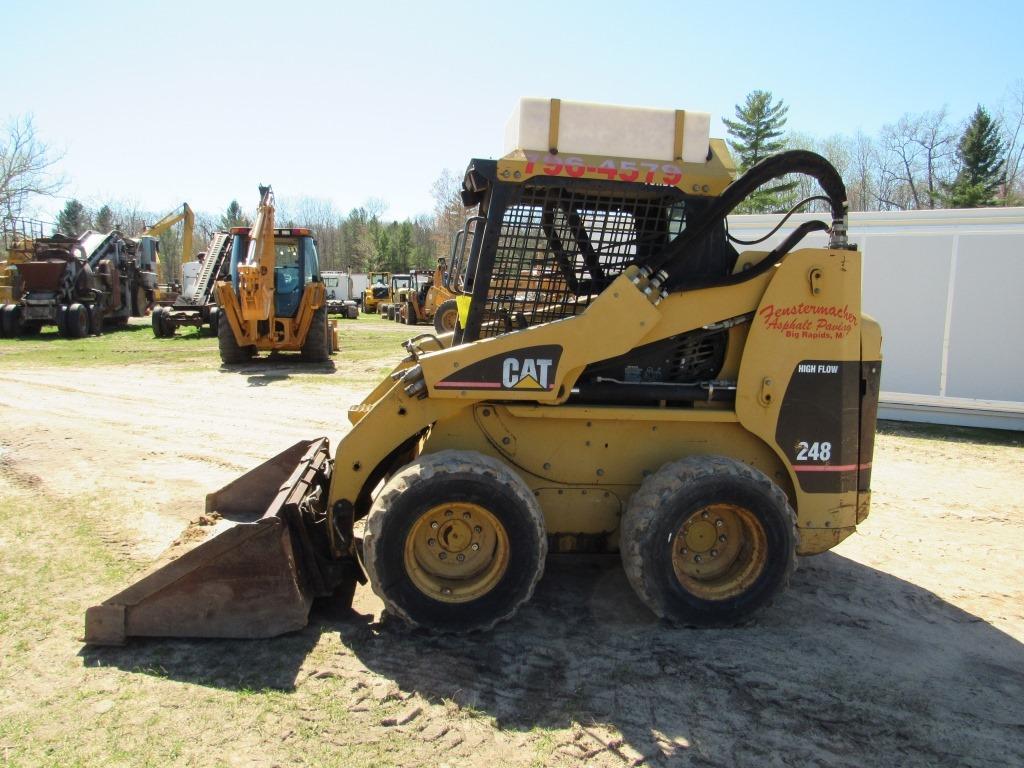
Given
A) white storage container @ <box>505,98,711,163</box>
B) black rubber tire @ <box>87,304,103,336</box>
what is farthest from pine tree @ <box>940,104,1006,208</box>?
white storage container @ <box>505,98,711,163</box>

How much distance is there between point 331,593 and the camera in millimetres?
4090

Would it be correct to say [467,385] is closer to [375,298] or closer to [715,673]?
[715,673]

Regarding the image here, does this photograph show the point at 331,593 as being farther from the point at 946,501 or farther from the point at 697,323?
the point at 946,501

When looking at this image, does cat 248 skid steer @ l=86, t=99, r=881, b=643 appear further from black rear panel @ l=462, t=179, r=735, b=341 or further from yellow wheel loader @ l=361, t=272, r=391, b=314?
yellow wheel loader @ l=361, t=272, r=391, b=314

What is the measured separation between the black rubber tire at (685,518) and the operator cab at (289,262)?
41.3 ft

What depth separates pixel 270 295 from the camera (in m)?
14.4

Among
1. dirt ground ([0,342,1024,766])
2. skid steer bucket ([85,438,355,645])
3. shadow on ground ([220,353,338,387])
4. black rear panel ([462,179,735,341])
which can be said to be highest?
black rear panel ([462,179,735,341])

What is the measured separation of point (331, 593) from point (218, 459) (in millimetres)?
3924

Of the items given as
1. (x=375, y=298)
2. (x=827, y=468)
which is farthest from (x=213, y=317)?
(x=375, y=298)

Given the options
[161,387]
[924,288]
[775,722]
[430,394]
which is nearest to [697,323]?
[430,394]

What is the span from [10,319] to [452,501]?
2104cm

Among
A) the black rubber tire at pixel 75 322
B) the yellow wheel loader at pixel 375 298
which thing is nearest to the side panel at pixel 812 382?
the black rubber tire at pixel 75 322

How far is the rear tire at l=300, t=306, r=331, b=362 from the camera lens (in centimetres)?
1526

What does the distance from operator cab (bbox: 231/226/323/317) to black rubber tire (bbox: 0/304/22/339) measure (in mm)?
8928
